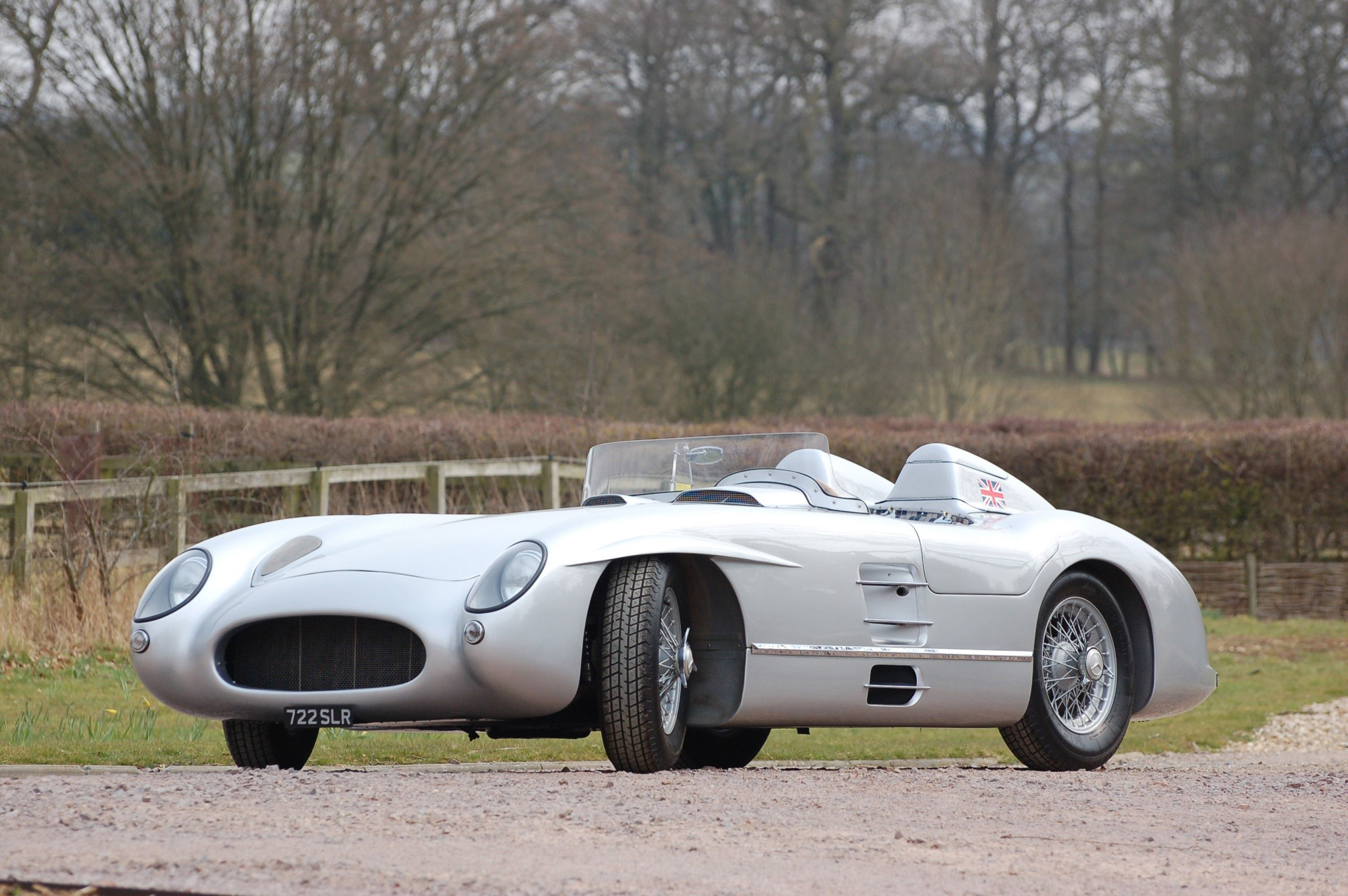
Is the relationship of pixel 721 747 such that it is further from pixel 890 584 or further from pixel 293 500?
pixel 293 500

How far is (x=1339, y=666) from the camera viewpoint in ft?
42.0

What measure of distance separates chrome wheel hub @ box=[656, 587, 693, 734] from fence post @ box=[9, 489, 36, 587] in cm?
746

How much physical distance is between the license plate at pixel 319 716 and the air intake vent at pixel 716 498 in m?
1.58

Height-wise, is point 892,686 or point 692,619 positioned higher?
point 692,619

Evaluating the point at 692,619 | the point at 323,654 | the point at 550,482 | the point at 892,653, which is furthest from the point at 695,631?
the point at 550,482

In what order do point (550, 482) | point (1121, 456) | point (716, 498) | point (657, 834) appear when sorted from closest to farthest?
point (657, 834) → point (716, 498) → point (550, 482) → point (1121, 456)

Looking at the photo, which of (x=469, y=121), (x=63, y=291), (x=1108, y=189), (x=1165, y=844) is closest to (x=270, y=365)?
(x=63, y=291)

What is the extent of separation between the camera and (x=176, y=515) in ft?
38.9

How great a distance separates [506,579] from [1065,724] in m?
2.77

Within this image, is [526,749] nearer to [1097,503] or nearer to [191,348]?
[1097,503]

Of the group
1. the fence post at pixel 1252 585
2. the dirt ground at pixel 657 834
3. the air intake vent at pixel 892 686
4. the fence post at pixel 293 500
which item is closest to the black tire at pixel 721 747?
the air intake vent at pixel 892 686

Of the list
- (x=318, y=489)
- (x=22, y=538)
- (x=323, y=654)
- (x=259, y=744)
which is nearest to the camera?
(x=323, y=654)

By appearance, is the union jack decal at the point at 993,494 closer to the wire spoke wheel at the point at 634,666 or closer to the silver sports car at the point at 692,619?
the silver sports car at the point at 692,619

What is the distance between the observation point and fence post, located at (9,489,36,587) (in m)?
11.2
